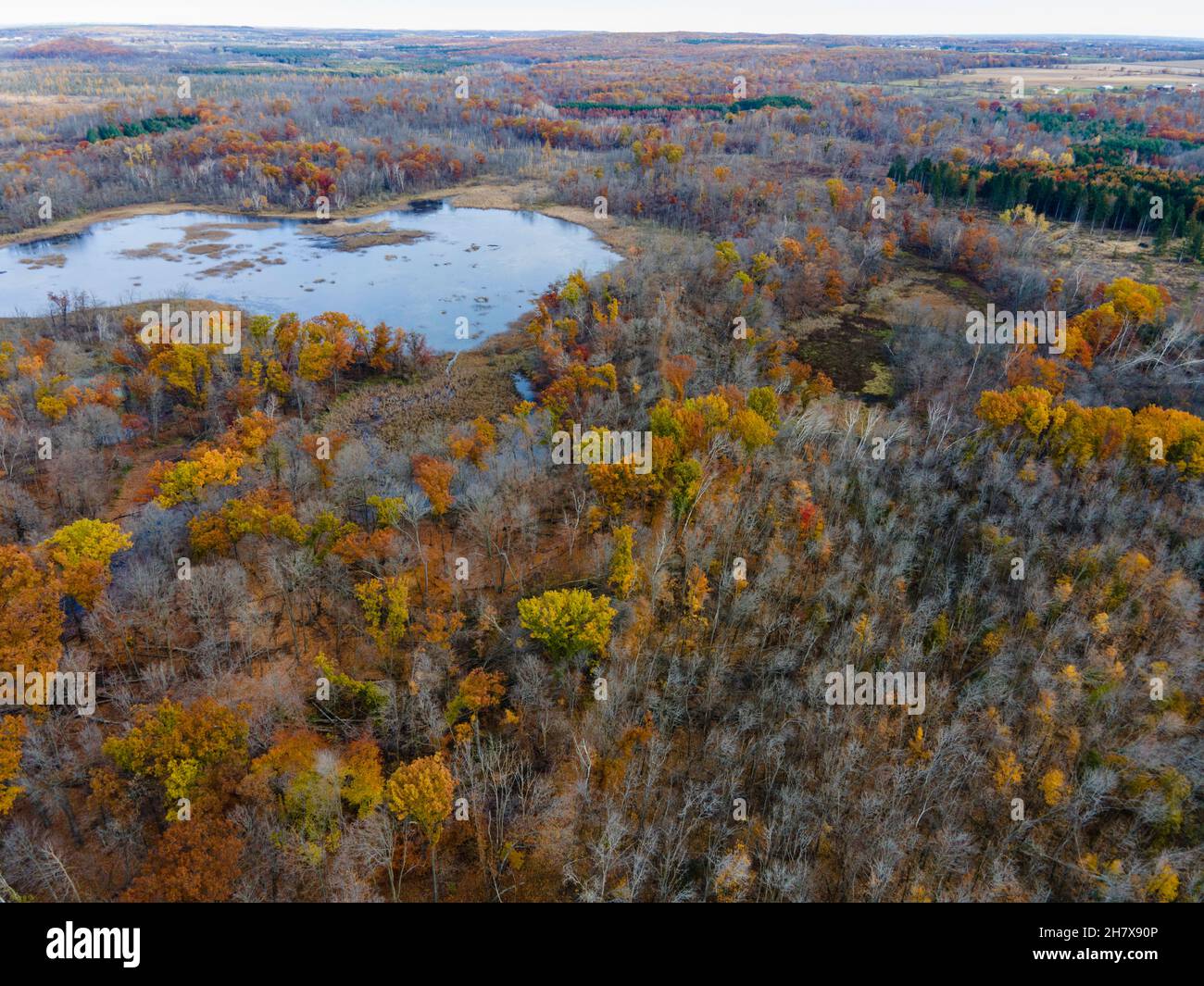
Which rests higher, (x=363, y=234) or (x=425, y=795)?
(x=363, y=234)

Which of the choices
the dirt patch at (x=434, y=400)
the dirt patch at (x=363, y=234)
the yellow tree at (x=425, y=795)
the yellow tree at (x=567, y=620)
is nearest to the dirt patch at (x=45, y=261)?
the dirt patch at (x=363, y=234)

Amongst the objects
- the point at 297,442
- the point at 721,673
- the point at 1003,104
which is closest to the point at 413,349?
the point at 297,442

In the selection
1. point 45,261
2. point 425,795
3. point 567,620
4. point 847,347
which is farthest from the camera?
point 45,261

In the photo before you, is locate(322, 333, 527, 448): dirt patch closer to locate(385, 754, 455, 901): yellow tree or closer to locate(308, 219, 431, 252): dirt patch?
locate(385, 754, 455, 901): yellow tree

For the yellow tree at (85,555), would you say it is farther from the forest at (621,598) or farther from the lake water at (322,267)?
the lake water at (322,267)

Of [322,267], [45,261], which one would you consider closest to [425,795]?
[322,267]

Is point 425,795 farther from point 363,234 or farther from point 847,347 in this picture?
point 363,234

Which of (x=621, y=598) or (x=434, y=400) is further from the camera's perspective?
(x=434, y=400)
